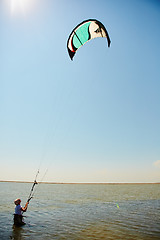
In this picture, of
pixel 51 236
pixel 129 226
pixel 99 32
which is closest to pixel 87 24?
pixel 99 32

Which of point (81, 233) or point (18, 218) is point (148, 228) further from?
point (18, 218)

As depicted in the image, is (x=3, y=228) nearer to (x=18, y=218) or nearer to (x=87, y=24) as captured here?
(x=18, y=218)

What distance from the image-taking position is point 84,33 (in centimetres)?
910

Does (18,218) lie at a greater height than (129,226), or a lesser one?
greater

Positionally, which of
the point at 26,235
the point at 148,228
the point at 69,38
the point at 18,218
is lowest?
the point at 148,228

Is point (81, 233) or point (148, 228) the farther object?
point (148, 228)

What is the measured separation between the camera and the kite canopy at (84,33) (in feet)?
27.2

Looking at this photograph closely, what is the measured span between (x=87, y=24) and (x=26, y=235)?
36.0ft

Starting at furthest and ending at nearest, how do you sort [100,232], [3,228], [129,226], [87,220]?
[87,220]
[129,226]
[3,228]
[100,232]

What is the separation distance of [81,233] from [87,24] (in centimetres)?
1074

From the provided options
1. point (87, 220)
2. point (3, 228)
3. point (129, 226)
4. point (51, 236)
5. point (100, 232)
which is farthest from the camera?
point (87, 220)

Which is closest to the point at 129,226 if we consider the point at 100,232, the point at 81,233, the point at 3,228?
the point at 100,232

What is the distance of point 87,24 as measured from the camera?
852cm

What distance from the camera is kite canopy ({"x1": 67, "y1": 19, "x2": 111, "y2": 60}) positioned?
326 inches
